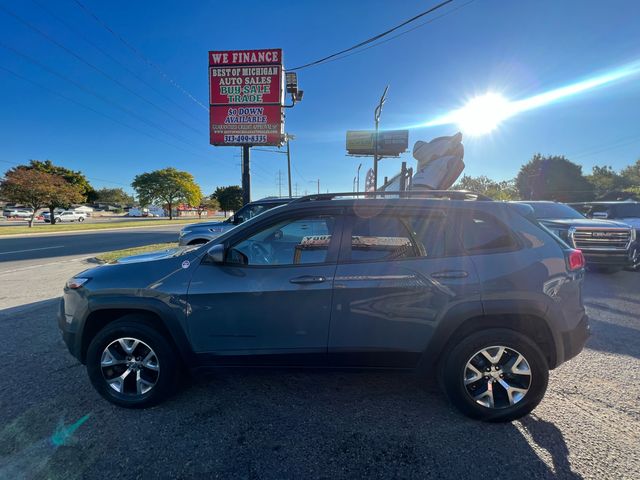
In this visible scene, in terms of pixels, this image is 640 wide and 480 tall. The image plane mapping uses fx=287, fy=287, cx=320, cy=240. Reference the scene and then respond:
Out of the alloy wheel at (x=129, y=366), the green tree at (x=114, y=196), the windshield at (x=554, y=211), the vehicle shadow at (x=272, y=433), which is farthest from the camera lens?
the green tree at (x=114, y=196)

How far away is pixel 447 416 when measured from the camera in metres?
2.36

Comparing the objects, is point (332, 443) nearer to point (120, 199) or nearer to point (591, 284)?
point (591, 284)

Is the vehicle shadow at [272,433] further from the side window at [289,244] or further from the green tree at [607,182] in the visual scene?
the green tree at [607,182]

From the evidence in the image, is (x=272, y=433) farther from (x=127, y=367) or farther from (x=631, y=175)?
(x=631, y=175)

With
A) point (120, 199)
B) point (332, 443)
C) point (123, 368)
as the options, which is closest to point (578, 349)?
point (332, 443)

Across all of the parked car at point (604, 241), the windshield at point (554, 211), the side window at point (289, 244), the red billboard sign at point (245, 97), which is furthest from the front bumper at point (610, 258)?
the red billboard sign at point (245, 97)

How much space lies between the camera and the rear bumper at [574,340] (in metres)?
2.29

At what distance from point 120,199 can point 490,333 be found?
129688 millimetres

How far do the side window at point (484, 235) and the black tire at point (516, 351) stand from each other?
662 millimetres

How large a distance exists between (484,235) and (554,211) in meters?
7.84

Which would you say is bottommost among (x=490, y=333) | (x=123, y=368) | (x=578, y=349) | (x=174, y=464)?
(x=174, y=464)

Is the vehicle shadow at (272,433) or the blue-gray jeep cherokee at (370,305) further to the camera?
the blue-gray jeep cherokee at (370,305)

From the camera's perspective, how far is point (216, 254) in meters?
2.30

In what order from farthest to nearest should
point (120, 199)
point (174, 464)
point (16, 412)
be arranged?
point (120, 199) < point (16, 412) < point (174, 464)
